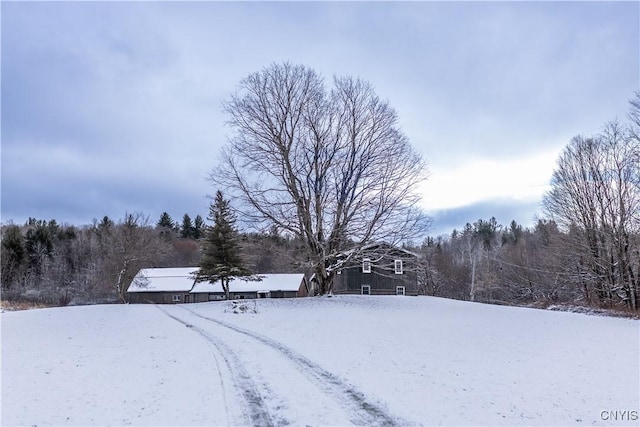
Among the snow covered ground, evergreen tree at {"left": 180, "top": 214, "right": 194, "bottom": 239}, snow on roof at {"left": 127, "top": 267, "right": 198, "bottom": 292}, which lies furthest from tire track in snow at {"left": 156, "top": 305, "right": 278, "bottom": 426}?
evergreen tree at {"left": 180, "top": 214, "right": 194, "bottom": 239}

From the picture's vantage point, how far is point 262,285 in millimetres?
45062

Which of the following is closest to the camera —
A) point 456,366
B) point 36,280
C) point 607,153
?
point 456,366

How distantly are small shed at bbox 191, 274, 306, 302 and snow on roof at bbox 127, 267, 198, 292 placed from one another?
2120 millimetres

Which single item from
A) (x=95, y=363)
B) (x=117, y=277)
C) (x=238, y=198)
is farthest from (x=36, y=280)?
(x=95, y=363)

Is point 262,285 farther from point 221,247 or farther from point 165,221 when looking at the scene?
point 165,221

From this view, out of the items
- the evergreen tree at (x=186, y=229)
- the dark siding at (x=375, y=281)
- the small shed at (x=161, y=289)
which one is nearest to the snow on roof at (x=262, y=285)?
the small shed at (x=161, y=289)

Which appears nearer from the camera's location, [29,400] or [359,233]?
[29,400]

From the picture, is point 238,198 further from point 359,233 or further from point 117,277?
point 117,277

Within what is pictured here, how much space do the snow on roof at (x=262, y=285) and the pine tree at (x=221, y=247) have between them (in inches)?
565

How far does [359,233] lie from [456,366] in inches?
580

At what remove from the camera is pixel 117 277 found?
141 ft

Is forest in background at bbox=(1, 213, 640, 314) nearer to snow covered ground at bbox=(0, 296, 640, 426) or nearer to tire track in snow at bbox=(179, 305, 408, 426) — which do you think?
snow covered ground at bbox=(0, 296, 640, 426)

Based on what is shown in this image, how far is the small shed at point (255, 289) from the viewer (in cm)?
4397

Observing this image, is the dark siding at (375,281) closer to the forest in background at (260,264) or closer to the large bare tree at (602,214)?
the forest in background at (260,264)
